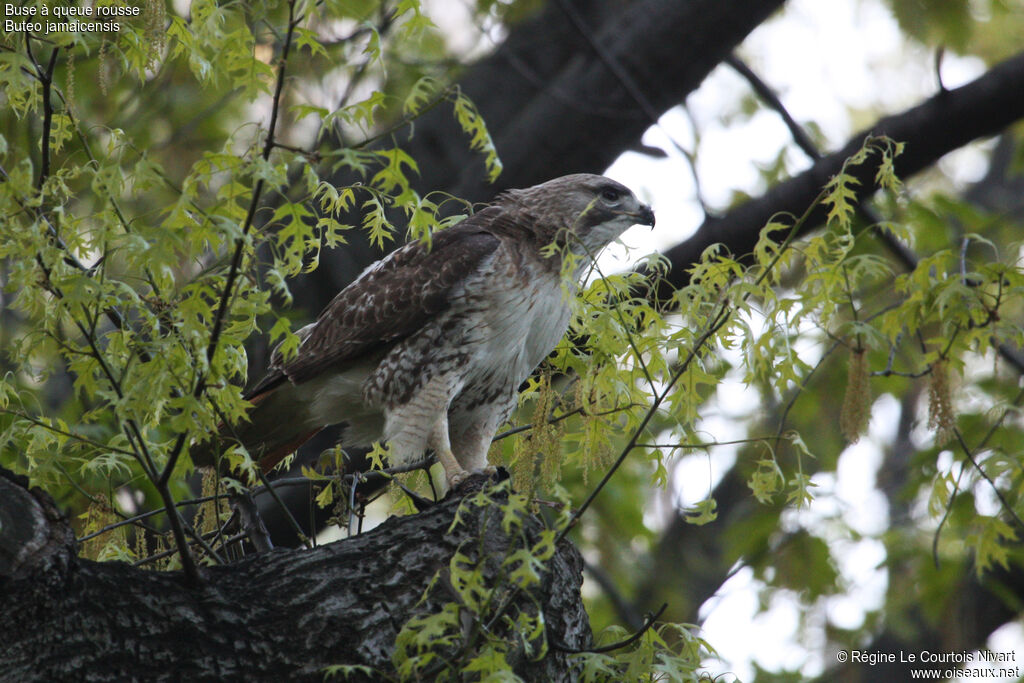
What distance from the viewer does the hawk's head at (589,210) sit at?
421 centimetres

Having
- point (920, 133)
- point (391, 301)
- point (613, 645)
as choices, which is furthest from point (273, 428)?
point (920, 133)

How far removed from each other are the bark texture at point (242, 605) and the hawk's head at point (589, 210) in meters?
1.55

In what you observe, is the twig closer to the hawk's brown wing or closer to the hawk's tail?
the hawk's brown wing

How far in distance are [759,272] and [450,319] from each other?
128 cm

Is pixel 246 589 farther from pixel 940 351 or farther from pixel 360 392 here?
pixel 940 351

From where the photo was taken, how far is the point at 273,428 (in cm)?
429

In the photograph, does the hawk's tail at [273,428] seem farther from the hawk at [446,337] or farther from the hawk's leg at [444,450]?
the hawk's leg at [444,450]

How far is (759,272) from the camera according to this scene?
122 inches

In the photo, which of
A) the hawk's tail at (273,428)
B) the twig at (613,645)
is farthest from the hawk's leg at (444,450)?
the twig at (613,645)

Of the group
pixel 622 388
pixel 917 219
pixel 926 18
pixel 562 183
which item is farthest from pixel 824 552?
pixel 622 388

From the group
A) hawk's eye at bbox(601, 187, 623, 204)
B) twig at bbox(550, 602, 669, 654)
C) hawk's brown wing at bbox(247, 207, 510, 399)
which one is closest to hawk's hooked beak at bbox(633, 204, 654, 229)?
hawk's eye at bbox(601, 187, 623, 204)

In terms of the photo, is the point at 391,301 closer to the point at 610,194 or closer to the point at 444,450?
the point at 444,450

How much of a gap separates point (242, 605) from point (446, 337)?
1485mm

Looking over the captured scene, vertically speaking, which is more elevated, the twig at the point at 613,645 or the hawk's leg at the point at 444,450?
the hawk's leg at the point at 444,450
